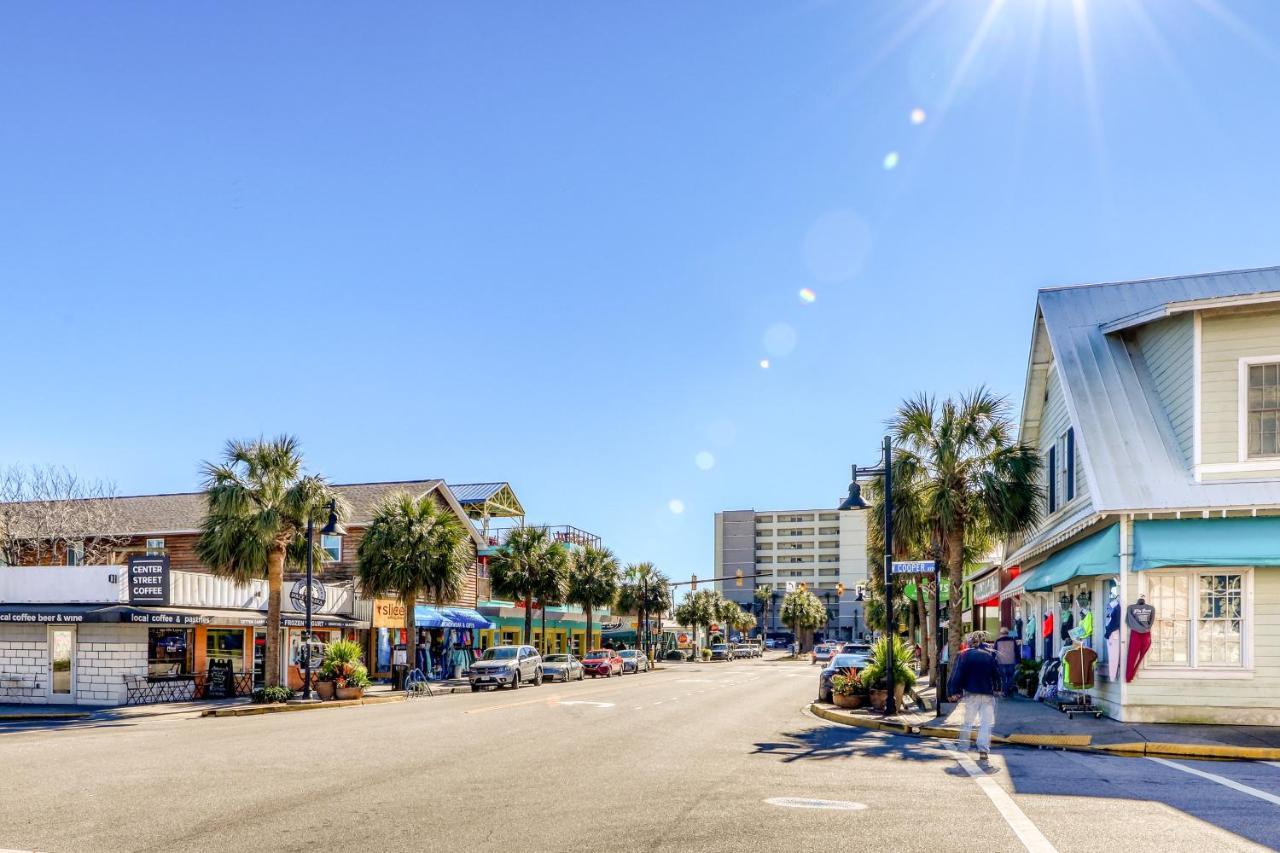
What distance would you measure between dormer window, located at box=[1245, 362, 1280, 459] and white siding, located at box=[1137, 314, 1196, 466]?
0.92 m

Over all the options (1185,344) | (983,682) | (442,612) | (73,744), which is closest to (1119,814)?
(983,682)

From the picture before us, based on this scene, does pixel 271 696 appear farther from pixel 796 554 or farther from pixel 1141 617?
pixel 796 554

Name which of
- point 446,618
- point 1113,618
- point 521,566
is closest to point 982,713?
point 1113,618

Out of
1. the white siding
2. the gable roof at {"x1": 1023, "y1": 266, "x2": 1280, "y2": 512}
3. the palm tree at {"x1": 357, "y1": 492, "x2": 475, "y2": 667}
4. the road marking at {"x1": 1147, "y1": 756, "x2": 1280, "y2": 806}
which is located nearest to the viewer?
the road marking at {"x1": 1147, "y1": 756, "x2": 1280, "y2": 806}

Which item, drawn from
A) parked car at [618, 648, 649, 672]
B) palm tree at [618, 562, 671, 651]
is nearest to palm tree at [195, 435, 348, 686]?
parked car at [618, 648, 649, 672]

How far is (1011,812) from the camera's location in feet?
33.8

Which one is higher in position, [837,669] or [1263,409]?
[1263,409]

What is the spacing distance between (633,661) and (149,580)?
34.2 meters

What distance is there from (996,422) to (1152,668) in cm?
871

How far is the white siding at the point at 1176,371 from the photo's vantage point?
19.3m

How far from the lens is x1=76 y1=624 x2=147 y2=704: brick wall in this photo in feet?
98.2

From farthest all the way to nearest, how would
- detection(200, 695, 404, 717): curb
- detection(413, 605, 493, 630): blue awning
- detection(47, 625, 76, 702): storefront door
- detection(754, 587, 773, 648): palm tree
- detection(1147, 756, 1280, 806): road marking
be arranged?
1. detection(754, 587, 773, 648): palm tree
2. detection(413, 605, 493, 630): blue awning
3. detection(47, 625, 76, 702): storefront door
4. detection(200, 695, 404, 717): curb
5. detection(1147, 756, 1280, 806): road marking

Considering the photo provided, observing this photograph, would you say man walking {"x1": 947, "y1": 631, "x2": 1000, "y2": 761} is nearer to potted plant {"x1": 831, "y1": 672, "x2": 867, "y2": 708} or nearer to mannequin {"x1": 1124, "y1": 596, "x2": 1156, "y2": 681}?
mannequin {"x1": 1124, "y1": 596, "x2": 1156, "y2": 681}

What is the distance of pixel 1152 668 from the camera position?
61.1ft
